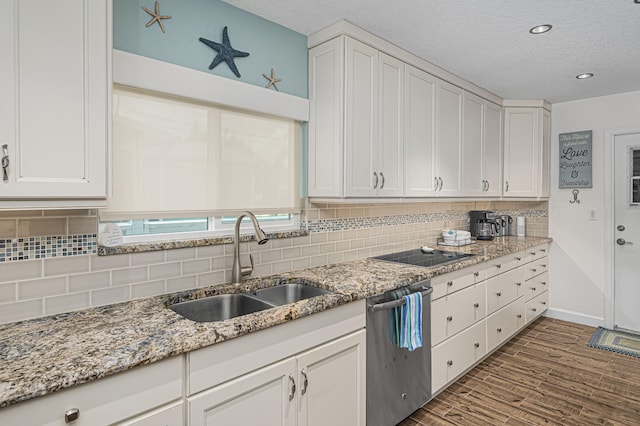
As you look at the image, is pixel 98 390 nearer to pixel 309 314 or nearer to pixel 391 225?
pixel 309 314

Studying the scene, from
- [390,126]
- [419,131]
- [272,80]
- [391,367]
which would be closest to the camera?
[391,367]

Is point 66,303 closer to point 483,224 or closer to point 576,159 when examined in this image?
point 483,224

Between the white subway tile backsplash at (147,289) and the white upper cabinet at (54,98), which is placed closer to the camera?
the white upper cabinet at (54,98)

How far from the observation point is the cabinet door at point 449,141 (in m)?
3.09

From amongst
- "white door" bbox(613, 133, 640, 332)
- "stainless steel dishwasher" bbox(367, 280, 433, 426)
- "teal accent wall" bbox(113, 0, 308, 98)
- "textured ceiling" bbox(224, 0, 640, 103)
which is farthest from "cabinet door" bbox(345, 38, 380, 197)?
"white door" bbox(613, 133, 640, 332)

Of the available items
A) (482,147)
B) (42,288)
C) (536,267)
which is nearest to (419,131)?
(482,147)

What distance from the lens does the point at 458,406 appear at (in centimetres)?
254

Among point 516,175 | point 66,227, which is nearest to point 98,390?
point 66,227

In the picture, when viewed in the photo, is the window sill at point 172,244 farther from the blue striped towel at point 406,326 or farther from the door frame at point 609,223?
the door frame at point 609,223

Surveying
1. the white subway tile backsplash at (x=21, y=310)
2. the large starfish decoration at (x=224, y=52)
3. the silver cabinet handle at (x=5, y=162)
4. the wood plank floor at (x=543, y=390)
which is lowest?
the wood plank floor at (x=543, y=390)

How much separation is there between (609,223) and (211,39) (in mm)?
4242

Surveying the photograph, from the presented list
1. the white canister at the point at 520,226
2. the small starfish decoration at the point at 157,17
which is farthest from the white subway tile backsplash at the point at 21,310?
the white canister at the point at 520,226

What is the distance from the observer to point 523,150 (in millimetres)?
4047

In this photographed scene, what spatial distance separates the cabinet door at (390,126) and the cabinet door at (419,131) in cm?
7
